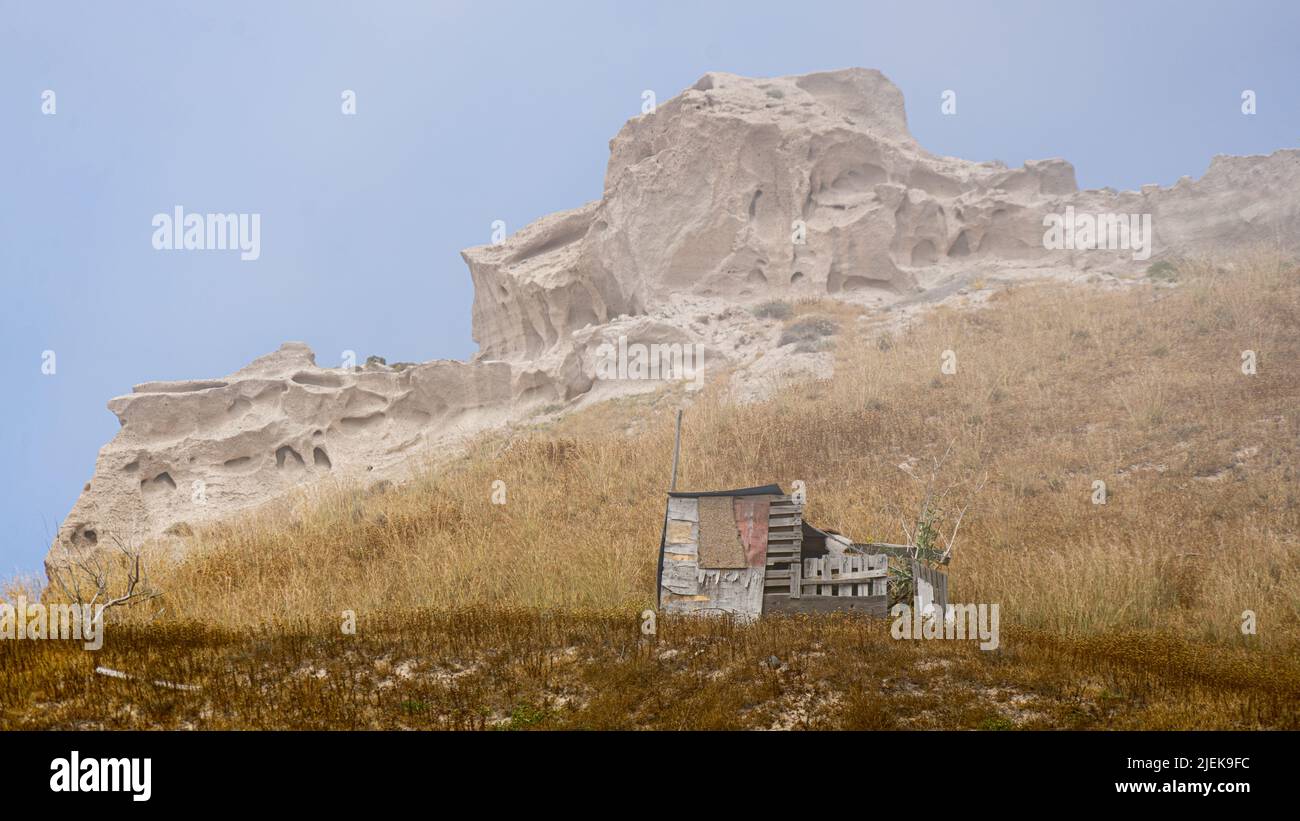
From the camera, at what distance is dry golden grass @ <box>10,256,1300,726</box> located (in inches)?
282

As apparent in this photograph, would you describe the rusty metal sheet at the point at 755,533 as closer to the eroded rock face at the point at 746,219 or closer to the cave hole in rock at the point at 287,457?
the cave hole in rock at the point at 287,457

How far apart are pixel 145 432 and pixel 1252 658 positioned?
25475mm

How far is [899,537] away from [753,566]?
13.3 feet

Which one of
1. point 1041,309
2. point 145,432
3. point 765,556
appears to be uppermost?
point 1041,309

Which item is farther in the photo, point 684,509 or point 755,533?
point 684,509

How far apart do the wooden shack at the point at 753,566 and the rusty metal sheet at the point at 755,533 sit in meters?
0.01

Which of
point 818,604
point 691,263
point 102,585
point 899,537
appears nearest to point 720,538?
point 818,604

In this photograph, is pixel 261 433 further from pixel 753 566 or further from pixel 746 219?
pixel 753 566

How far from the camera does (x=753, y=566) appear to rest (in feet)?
31.0

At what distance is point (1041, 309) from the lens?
2462 centimetres

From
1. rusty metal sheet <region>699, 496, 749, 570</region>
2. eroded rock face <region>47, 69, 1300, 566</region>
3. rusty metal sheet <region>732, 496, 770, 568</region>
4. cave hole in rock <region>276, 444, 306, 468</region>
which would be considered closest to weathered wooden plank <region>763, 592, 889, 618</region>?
rusty metal sheet <region>732, 496, 770, 568</region>

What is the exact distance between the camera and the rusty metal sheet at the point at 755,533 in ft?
31.0
